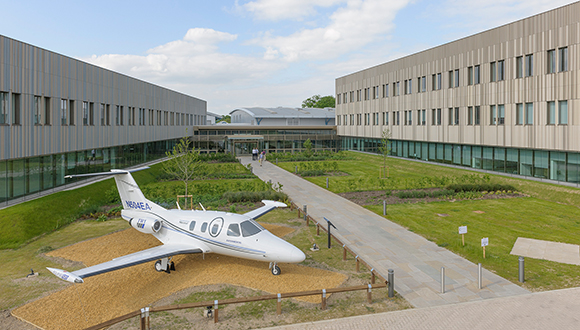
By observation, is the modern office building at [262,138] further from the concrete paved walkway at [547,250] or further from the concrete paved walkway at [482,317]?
the concrete paved walkway at [482,317]

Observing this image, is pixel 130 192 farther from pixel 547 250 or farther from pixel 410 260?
pixel 547 250

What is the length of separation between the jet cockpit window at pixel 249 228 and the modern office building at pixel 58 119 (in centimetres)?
1502

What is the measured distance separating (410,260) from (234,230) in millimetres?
7443

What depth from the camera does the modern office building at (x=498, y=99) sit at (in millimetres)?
29922

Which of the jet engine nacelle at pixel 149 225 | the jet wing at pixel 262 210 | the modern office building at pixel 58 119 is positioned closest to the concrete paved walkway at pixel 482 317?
the jet engine nacelle at pixel 149 225

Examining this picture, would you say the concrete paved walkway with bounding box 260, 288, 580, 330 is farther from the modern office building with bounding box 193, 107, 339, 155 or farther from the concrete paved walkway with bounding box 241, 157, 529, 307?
the modern office building with bounding box 193, 107, 339, 155

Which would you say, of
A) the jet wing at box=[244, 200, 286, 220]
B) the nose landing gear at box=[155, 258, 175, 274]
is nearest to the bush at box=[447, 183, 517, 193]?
the jet wing at box=[244, 200, 286, 220]

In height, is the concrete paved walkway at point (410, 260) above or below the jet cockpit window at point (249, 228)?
below

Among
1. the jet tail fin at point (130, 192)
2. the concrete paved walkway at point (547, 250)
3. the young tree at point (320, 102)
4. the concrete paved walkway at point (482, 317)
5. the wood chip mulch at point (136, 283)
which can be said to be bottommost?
the concrete paved walkway at point (482, 317)

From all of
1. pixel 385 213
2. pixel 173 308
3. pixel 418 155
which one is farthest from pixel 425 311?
pixel 418 155

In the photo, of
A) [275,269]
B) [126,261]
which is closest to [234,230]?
[275,269]

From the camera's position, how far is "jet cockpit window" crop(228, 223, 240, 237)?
1445cm

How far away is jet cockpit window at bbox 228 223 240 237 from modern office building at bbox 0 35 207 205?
14.6 m

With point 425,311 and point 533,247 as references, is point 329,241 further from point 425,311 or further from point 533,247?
point 533,247
